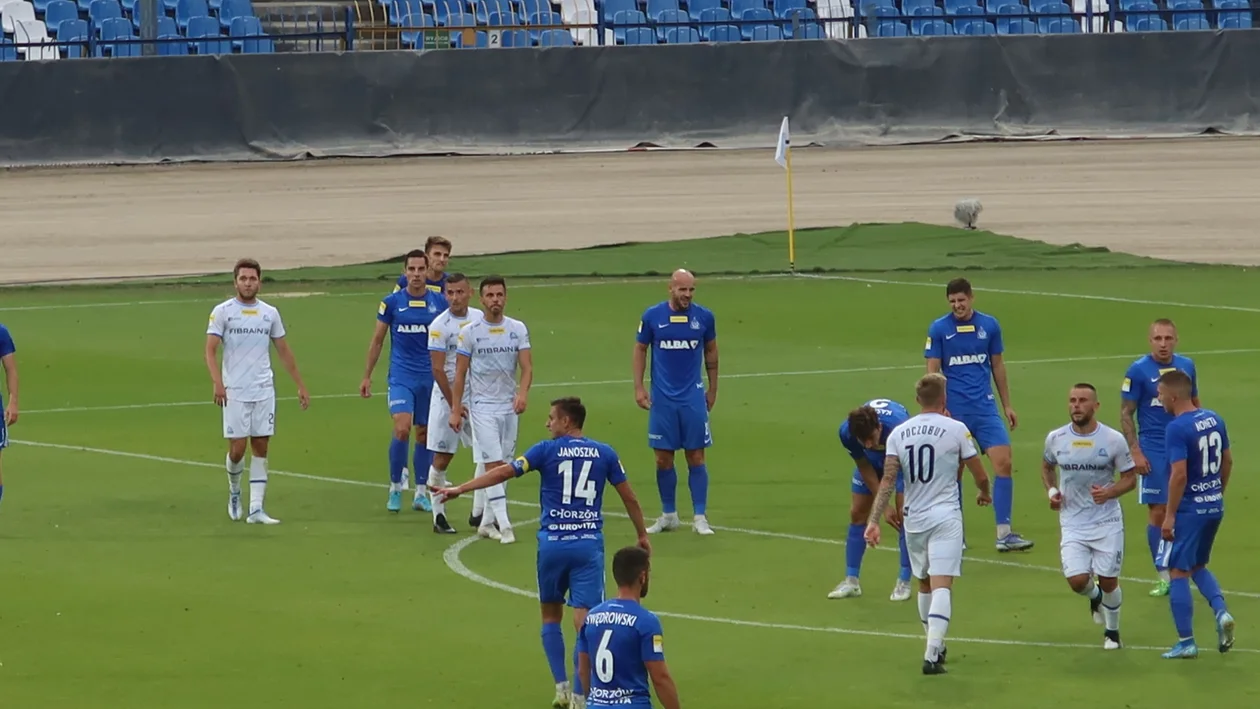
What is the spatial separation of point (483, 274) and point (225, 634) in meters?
20.4

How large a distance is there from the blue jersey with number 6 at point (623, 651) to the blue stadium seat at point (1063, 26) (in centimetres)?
4058

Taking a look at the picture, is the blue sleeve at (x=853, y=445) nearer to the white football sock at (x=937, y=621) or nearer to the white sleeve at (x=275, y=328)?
the white football sock at (x=937, y=621)

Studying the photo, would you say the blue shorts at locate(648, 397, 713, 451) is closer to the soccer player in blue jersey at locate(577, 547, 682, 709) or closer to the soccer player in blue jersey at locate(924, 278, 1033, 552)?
the soccer player in blue jersey at locate(924, 278, 1033, 552)

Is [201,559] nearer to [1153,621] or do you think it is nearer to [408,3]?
[1153,621]

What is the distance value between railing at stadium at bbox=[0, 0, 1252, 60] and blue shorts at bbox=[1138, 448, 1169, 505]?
104 ft

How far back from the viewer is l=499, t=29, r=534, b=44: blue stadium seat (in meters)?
46.3

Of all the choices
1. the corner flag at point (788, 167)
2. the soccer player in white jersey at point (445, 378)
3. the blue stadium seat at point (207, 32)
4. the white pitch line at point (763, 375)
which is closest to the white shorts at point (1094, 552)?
the soccer player in white jersey at point (445, 378)

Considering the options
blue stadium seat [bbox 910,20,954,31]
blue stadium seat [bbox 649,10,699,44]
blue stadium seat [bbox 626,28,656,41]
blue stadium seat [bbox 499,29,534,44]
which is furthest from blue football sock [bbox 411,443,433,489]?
blue stadium seat [bbox 910,20,954,31]

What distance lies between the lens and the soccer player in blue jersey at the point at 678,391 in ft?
56.8

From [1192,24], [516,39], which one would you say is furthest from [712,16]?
[1192,24]

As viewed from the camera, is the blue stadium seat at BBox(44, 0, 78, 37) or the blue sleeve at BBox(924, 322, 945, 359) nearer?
the blue sleeve at BBox(924, 322, 945, 359)

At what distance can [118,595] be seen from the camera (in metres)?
15.3

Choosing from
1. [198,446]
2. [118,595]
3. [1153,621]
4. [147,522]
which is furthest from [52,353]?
[1153,621]

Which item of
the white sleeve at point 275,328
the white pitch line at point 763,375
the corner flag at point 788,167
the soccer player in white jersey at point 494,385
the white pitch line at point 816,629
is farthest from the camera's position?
the corner flag at point 788,167
